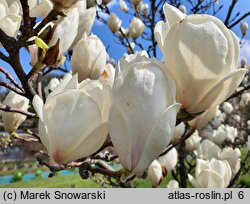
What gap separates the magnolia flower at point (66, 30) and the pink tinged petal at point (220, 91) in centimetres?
27

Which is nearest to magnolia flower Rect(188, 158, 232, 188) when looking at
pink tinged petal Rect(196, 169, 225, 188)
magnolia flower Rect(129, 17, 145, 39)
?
pink tinged petal Rect(196, 169, 225, 188)

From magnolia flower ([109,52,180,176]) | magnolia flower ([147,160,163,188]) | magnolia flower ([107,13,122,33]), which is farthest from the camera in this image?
magnolia flower ([107,13,122,33])

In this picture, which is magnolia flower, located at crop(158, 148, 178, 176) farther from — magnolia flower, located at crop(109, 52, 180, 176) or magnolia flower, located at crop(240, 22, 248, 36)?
magnolia flower, located at crop(240, 22, 248, 36)

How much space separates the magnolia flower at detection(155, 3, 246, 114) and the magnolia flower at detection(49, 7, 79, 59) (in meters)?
0.21

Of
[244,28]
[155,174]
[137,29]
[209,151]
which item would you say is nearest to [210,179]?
[155,174]

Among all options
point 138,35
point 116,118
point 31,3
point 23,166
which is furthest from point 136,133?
point 23,166

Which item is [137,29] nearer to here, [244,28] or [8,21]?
[244,28]

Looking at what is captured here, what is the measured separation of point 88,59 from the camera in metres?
0.74

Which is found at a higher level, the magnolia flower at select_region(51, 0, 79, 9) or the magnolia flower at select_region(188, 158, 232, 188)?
the magnolia flower at select_region(51, 0, 79, 9)

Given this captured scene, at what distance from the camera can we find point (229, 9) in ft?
6.38

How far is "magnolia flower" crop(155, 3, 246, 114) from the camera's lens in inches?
18.7

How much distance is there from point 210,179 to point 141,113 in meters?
0.81

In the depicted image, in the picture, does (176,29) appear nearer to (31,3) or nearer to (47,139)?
(47,139)

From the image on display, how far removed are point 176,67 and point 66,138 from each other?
0.16m
